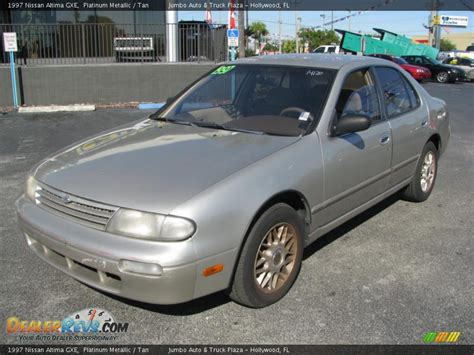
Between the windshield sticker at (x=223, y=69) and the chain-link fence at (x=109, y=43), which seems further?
the chain-link fence at (x=109, y=43)

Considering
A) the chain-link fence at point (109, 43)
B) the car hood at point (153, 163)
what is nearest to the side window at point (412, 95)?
the car hood at point (153, 163)

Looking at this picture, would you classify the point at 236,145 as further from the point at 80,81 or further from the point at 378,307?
the point at 80,81

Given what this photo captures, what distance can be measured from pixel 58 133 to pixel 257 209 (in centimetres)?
770

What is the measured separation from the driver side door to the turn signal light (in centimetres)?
105

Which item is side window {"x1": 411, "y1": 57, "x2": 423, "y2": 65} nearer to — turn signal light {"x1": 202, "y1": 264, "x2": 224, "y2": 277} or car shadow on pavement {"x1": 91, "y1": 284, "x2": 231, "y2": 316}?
car shadow on pavement {"x1": 91, "y1": 284, "x2": 231, "y2": 316}

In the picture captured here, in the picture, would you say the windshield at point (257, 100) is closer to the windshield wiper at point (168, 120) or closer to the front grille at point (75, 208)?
the windshield wiper at point (168, 120)

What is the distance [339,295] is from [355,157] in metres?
1.10

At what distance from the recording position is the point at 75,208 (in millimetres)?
2914

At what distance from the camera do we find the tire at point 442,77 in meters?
26.9

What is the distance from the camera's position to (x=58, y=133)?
9.64 m

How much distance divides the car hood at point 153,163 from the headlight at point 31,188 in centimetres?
5

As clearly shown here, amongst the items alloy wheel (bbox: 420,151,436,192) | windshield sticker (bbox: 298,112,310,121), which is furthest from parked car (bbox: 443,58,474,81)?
windshield sticker (bbox: 298,112,310,121)

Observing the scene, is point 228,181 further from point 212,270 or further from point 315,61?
point 315,61

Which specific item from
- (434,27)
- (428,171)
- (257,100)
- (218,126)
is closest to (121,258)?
(218,126)
